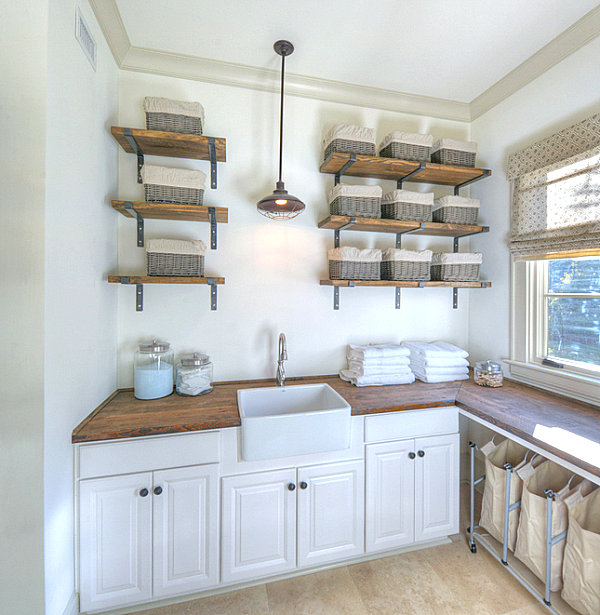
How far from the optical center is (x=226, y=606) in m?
1.39

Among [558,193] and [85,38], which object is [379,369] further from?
[85,38]

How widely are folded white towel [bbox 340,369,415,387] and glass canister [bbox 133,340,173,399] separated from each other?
41.7 inches

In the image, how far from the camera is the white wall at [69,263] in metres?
1.10

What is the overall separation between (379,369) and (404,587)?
1040 mm

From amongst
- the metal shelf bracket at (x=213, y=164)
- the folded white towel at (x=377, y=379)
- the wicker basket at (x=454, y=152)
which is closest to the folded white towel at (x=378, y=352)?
the folded white towel at (x=377, y=379)

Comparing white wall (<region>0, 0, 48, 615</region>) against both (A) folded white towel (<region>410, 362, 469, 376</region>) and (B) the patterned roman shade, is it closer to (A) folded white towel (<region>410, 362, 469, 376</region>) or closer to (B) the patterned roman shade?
(A) folded white towel (<region>410, 362, 469, 376</region>)

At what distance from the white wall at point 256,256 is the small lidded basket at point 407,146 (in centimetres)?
25

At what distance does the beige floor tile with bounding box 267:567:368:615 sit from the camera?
1.37 m

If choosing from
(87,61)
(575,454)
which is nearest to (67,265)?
(87,61)

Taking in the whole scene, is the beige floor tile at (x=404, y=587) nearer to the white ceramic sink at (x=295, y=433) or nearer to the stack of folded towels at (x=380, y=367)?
the white ceramic sink at (x=295, y=433)

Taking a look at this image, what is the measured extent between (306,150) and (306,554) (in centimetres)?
Answer: 227

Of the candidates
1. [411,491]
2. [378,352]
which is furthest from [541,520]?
[378,352]

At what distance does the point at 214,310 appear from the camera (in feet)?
6.36

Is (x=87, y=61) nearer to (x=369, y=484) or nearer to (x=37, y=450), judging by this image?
(x=37, y=450)
